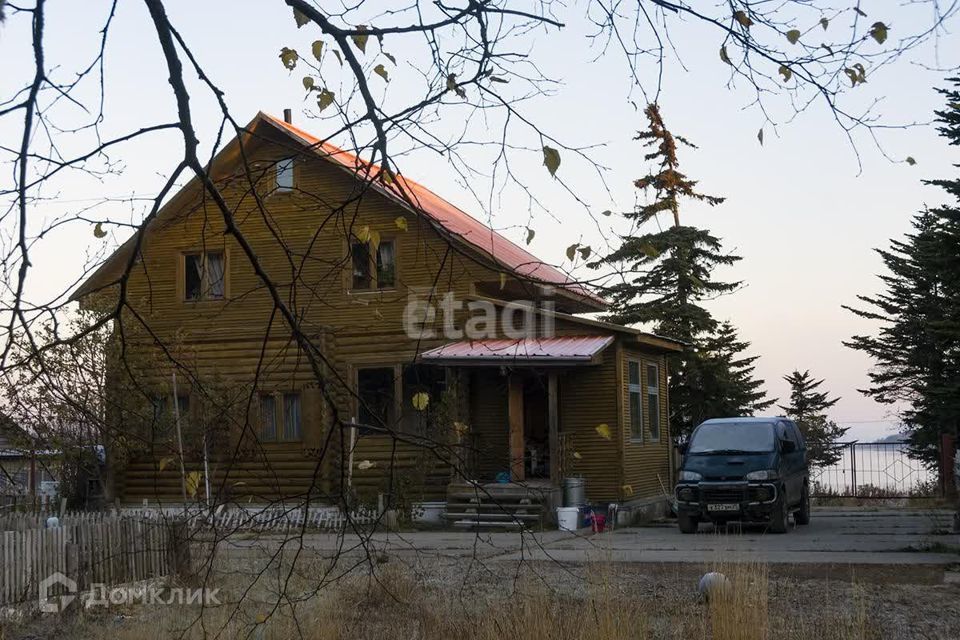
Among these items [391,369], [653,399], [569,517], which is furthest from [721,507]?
[391,369]

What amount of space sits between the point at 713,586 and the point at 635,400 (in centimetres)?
1529

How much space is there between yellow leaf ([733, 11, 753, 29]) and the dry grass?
12.0 ft

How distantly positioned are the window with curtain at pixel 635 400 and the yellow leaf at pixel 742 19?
19.6 meters

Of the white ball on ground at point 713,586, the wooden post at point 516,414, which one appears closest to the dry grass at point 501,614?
the white ball on ground at point 713,586

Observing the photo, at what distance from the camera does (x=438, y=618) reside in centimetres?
959

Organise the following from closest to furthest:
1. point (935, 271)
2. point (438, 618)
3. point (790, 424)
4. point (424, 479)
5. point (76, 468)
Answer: point (438, 618) < point (935, 271) < point (790, 424) < point (424, 479) < point (76, 468)

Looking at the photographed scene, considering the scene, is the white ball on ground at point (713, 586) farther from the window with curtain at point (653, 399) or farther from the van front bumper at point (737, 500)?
the window with curtain at point (653, 399)

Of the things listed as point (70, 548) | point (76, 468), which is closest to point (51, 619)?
point (70, 548)

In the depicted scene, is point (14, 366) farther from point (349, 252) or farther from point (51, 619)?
point (51, 619)

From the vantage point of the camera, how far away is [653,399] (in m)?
27.2

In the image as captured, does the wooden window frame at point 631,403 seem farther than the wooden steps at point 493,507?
Yes

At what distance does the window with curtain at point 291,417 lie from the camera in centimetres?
2523

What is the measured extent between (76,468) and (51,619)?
15.4 meters

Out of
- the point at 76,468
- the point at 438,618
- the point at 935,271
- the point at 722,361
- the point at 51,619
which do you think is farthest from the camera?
the point at 722,361
